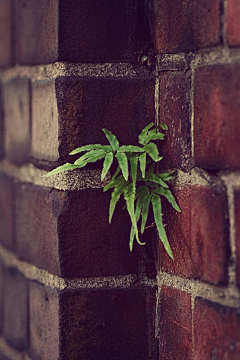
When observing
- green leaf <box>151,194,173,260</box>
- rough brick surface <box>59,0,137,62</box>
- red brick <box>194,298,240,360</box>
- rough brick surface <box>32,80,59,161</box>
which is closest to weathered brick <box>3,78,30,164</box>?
rough brick surface <box>32,80,59,161</box>

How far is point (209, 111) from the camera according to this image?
0.69 metres

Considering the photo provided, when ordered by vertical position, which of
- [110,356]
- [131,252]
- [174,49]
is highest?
[174,49]

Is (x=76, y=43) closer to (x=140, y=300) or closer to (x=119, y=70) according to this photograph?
(x=119, y=70)

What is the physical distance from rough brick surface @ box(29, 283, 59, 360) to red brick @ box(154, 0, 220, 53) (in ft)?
1.15

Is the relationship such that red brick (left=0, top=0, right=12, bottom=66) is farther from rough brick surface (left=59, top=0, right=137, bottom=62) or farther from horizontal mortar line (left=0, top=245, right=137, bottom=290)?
horizontal mortar line (left=0, top=245, right=137, bottom=290)

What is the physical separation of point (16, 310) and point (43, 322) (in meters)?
0.13

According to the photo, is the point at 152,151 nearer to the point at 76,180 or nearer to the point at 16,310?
the point at 76,180

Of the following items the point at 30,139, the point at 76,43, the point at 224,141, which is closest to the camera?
the point at 224,141

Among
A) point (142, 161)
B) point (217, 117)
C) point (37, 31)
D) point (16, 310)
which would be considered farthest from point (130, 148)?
point (16, 310)

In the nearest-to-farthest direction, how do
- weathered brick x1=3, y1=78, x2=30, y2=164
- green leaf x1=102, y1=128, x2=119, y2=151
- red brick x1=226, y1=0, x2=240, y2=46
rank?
red brick x1=226, y1=0, x2=240, y2=46
green leaf x1=102, y1=128, x2=119, y2=151
weathered brick x1=3, y1=78, x2=30, y2=164

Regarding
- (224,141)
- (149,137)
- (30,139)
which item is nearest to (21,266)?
(30,139)

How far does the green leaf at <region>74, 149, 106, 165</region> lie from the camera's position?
0.74m

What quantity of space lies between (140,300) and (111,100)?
0.26 meters

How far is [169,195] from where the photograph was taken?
0.75 m
